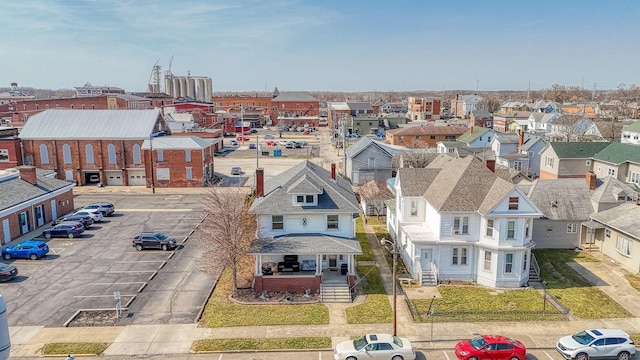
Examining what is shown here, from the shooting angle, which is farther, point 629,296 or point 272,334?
point 629,296

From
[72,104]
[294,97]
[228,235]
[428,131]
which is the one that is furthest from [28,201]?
[294,97]

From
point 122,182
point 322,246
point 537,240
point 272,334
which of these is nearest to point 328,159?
point 122,182

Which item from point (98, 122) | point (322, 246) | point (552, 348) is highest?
point (98, 122)

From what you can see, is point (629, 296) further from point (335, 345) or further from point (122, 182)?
point (122, 182)

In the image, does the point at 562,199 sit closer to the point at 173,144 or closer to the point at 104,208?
the point at 104,208

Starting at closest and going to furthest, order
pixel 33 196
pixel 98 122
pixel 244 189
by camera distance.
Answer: pixel 33 196, pixel 244 189, pixel 98 122
